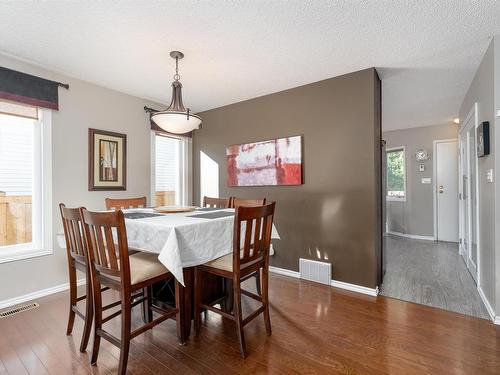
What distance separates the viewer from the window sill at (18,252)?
8.26 feet

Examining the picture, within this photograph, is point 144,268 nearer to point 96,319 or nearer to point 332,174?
point 96,319

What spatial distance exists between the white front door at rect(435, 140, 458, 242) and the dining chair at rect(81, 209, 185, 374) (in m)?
5.42

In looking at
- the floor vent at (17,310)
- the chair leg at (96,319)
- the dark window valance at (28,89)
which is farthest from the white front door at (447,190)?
the floor vent at (17,310)

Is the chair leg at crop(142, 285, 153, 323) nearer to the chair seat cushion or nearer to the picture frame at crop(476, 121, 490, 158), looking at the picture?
the chair seat cushion

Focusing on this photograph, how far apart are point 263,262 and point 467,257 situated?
3.28 metres

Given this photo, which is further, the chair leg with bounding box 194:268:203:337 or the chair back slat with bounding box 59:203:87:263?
the chair leg with bounding box 194:268:203:337

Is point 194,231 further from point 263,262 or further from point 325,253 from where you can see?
point 325,253

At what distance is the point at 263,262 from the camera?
2.04 metres

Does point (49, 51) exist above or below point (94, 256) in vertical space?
above

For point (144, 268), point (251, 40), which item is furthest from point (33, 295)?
point (251, 40)

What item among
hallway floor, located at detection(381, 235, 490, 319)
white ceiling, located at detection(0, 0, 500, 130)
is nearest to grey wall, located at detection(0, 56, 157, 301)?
white ceiling, located at detection(0, 0, 500, 130)

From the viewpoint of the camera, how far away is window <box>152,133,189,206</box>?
13.0 feet

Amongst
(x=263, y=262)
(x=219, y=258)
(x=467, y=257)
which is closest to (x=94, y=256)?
(x=219, y=258)

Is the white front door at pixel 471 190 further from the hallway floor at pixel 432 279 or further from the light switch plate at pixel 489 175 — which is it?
the light switch plate at pixel 489 175
